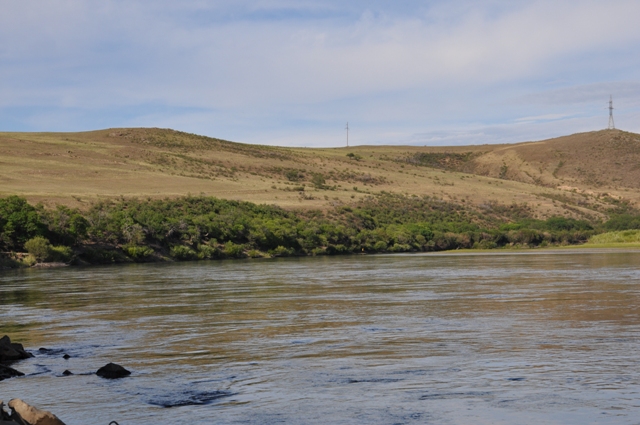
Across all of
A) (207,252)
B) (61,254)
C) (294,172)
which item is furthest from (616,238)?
(61,254)

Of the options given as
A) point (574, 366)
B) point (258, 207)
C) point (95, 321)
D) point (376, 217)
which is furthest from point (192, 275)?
point (376, 217)

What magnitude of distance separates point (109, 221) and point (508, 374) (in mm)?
63060

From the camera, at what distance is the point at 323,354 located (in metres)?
18.8

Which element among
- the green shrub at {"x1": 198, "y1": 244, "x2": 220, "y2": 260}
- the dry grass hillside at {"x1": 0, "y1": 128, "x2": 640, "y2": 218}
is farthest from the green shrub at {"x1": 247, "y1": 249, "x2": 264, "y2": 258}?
the dry grass hillside at {"x1": 0, "y1": 128, "x2": 640, "y2": 218}

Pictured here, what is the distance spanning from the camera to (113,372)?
54.1 ft

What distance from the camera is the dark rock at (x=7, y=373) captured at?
54.7 ft

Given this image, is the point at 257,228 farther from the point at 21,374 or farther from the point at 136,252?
the point at 21,374

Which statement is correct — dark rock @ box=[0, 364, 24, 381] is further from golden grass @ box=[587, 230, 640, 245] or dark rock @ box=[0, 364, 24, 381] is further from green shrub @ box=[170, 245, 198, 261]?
golden grass @ box=[587, 230, 640, 245]

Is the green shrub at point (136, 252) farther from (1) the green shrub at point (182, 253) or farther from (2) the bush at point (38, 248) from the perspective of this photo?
(2) the bush at point (38, 248)

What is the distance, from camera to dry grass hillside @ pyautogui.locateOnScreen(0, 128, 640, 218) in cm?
10606

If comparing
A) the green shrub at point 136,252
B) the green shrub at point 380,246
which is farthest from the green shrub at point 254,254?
the green shrub at point 380,246

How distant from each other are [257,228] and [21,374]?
6479cm

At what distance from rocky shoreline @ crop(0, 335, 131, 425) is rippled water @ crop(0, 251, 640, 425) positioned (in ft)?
1.18

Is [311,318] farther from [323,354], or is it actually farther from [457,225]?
[457,225]
